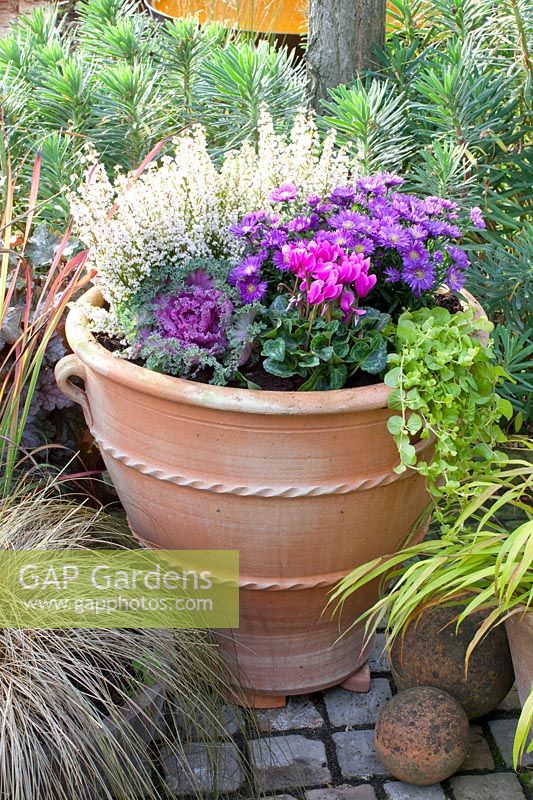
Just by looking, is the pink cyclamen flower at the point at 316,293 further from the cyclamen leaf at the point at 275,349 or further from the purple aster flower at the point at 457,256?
the purple aster flower at the point at 457,256

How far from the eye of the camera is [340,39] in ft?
9.03

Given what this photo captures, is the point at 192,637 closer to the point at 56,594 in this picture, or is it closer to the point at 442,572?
the point at 56,594

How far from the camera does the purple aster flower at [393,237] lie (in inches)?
71.6

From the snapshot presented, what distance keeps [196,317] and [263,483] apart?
361 mm

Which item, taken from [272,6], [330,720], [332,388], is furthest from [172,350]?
[272,6]

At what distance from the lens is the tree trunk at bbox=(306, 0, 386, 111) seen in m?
2.73

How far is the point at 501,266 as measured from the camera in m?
2.44

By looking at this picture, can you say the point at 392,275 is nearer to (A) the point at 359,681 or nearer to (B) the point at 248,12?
(A) the point at 359,681

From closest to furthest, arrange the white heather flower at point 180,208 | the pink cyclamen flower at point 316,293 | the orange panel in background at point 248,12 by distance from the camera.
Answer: the pink cyclamen flower at point 316,293
the white heather flower at point 180,208
the orange panel in background at point 248,12

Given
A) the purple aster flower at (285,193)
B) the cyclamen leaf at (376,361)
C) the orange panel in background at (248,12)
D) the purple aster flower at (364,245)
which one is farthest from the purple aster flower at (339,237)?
the orange panel in background at (248,12)

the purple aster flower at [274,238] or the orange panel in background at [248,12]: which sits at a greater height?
the orange panel in background at [248,12]

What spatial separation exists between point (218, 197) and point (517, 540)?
952 millimetres

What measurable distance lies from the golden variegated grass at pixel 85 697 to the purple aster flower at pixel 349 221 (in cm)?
80

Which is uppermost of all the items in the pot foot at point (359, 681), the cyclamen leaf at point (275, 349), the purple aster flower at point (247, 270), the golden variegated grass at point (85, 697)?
the purple aster flower at point (247, 270)
